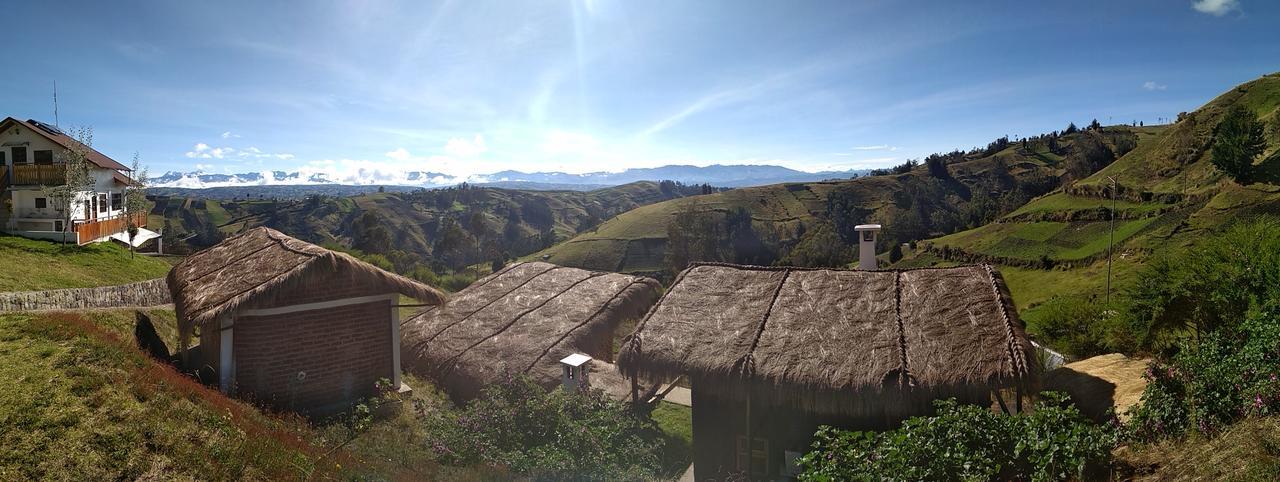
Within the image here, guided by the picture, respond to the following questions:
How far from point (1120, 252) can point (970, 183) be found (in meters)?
73.5

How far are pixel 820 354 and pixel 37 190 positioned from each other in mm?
31374

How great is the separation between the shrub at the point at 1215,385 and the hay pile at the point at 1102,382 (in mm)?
2815

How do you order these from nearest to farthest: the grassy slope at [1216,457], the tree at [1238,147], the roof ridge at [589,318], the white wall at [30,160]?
the grassy slope at [1216,457] → the roof ridge at [589,318] → the white wall at [30,160] → the tree at [1238,147]

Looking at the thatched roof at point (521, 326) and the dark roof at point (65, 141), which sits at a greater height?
the dark roof at point (65, 141)

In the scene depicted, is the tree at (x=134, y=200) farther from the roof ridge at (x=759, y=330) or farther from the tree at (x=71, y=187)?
the roof ridge at (x=759, y=330)

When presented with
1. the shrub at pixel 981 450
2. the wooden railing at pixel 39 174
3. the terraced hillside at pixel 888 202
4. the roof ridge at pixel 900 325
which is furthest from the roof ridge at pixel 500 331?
the terraced hillside at pixel 888 202

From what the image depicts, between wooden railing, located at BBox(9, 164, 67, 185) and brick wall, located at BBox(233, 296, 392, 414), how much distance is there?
2156 cm

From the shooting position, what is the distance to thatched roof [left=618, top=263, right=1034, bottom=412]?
8.33 m

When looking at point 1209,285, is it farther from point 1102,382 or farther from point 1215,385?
point 1215,385

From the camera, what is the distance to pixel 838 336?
9.43 metres

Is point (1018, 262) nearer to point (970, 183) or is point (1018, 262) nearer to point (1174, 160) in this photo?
point (1174, 160)

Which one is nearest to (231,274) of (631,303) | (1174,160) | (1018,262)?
(631,303)

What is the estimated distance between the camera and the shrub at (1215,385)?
5.01m

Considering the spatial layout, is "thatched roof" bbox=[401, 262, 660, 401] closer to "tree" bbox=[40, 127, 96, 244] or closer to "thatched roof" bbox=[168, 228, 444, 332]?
"thatched roof" bbox=[168, 228, 444, 332]
